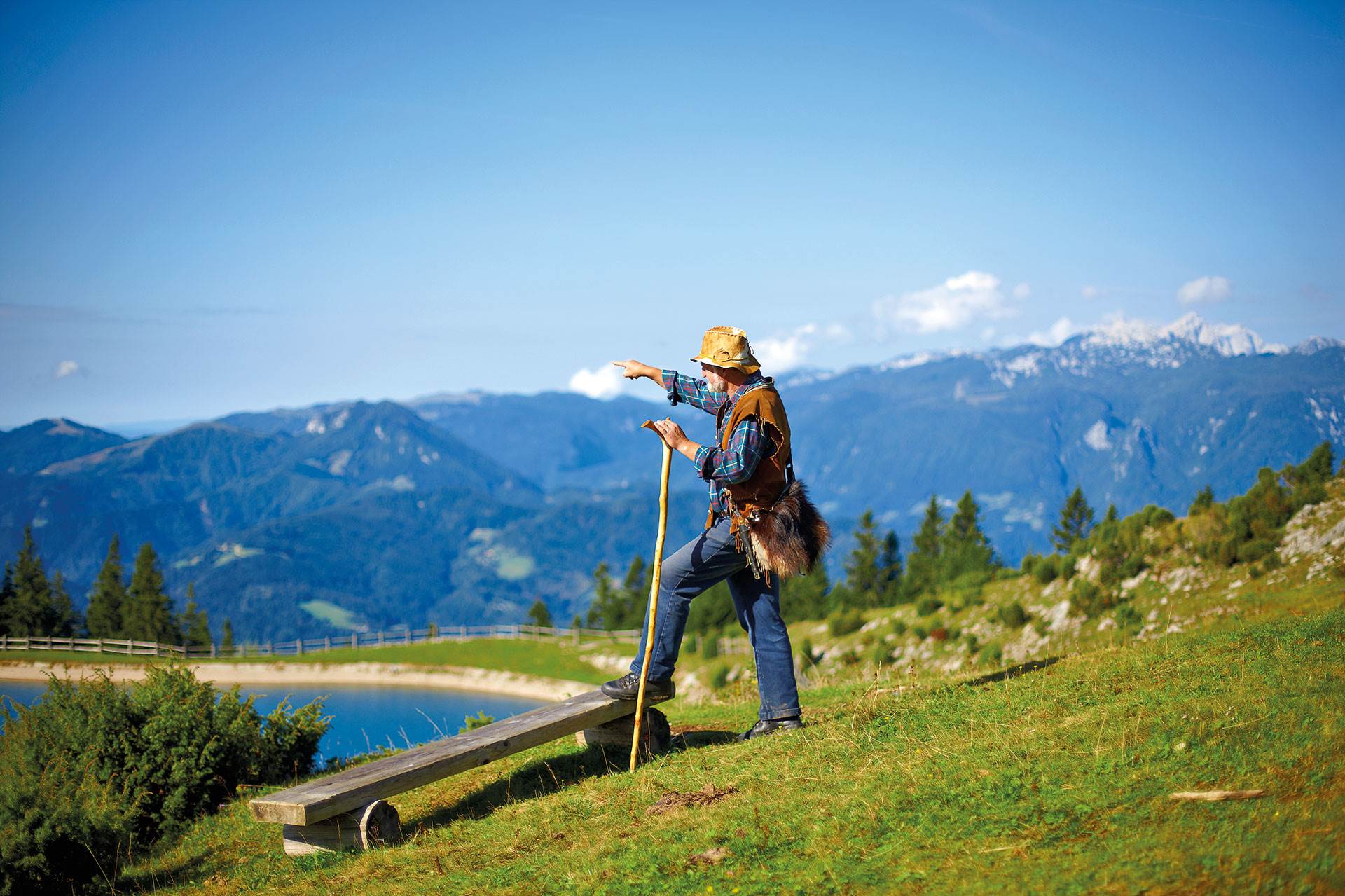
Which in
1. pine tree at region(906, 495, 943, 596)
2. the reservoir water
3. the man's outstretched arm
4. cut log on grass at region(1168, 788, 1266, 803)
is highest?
the man's outstretched arm

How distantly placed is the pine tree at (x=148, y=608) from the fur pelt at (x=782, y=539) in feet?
260

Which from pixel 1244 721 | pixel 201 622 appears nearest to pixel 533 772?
pixel 1244 721

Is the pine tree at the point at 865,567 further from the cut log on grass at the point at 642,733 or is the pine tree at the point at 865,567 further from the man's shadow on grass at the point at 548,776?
the cut log on grass at the point at 642,733

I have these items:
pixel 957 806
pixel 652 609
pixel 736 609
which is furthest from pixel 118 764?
pixel 957 806

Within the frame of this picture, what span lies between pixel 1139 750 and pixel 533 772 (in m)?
4.73

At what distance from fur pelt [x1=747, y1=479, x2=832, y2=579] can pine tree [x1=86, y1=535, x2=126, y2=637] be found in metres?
83.4

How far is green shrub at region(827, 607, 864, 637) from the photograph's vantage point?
3571 cm

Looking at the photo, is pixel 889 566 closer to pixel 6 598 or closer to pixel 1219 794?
pixel 6 598

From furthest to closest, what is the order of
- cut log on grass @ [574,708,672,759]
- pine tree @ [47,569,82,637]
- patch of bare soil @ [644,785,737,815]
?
pine tree @ [47,569,82,637] < cut log on grass @ [574,708,672,759] < patch of bare soil @ [644,785,737,815]

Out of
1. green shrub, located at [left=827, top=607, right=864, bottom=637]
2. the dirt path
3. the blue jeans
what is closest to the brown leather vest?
the blue jeans

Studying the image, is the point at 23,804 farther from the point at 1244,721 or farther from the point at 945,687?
the point at 1244,721

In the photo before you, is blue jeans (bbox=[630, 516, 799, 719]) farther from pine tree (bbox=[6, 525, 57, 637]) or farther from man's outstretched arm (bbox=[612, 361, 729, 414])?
pine tree (bbox=[6, 525, 57, 637])

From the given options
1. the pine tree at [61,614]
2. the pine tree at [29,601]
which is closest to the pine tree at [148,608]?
the pine tree at [61,614]

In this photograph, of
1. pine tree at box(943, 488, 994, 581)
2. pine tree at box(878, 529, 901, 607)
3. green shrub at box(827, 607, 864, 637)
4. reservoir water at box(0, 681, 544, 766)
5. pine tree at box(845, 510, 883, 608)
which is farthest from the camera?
pine tree at box(845, 510, 883, 608)
